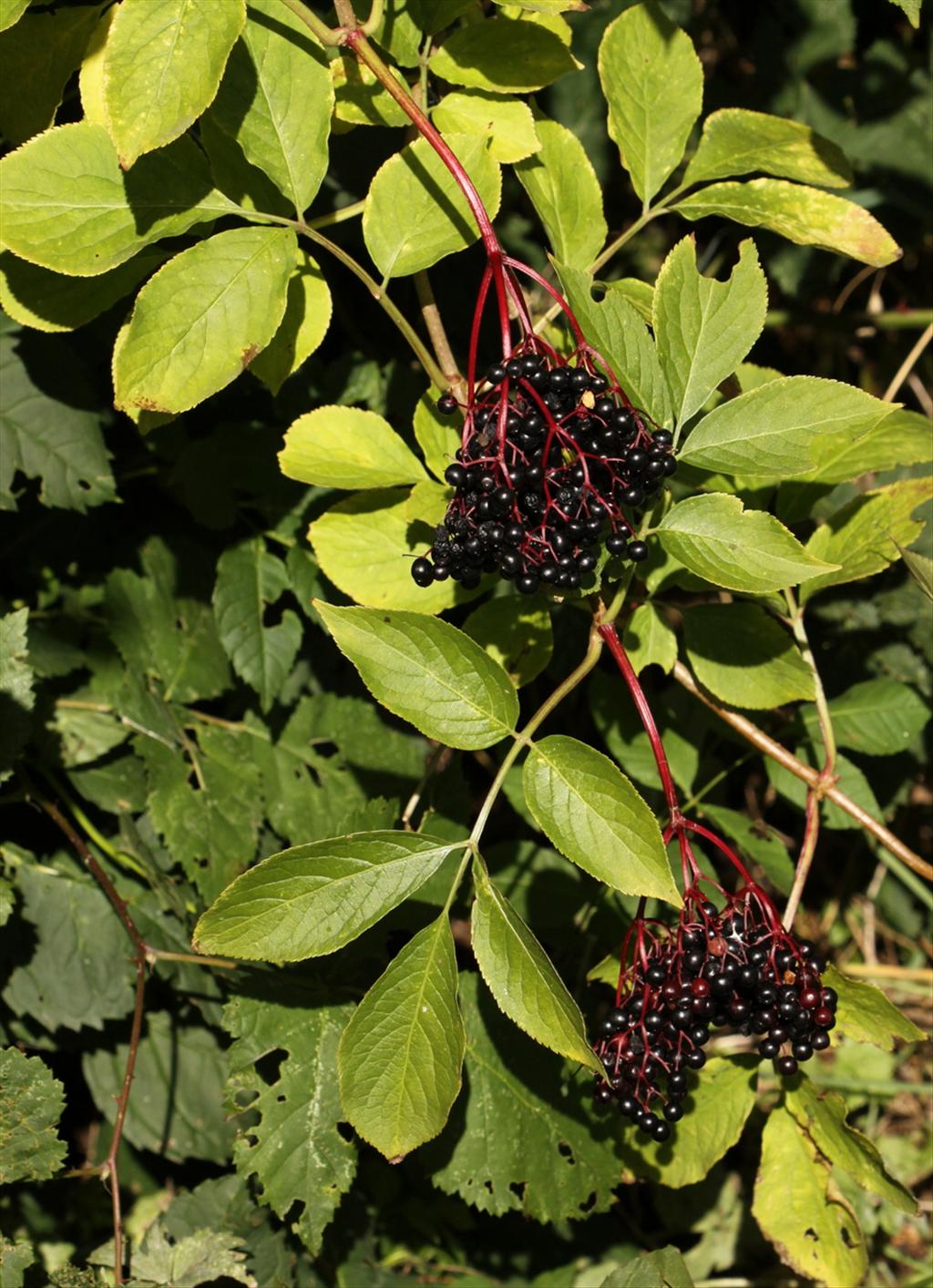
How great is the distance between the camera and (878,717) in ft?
7.79

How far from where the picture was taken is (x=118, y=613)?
2.35 metres

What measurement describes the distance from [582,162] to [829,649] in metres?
1.32

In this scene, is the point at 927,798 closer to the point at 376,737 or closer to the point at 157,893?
the point at 376,737

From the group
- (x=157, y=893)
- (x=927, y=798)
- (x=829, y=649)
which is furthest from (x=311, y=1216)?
(x=927, y=798)

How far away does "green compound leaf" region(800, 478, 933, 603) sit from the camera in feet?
6.40

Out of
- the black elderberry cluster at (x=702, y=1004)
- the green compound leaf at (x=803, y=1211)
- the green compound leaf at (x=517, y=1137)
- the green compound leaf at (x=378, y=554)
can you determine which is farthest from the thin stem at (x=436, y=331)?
the green compound leaf at (x=803, y=1211)

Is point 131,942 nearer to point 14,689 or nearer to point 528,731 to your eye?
point 14,689

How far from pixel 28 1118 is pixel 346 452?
3.99ft

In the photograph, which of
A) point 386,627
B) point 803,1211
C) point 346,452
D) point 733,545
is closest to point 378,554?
point 346,452

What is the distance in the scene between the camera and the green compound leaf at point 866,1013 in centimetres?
178

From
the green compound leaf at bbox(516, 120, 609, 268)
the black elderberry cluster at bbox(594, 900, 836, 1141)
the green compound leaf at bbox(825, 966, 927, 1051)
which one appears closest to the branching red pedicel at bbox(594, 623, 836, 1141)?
the black elderberry cluster at bbox(594, 900, 836, 1141)

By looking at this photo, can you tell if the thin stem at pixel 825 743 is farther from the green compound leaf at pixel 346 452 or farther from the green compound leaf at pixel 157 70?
the green compound leaf at pixel 157 70

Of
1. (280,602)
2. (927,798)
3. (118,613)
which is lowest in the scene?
(927,798)

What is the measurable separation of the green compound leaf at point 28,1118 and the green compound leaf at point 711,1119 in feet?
3.43
